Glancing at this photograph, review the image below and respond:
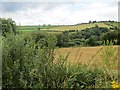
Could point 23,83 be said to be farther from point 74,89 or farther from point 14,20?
point 14,20

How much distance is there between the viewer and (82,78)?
4750 millimetres

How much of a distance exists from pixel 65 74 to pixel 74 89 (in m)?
0.28

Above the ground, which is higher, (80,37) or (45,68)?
(80,37)

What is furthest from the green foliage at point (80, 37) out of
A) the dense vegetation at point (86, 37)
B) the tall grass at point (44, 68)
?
the tall grass at point (44, 68)

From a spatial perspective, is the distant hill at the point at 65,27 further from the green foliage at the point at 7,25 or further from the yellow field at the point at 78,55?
the yellow field at the point at 78,55

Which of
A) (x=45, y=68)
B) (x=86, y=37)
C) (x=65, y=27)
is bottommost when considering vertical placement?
(x=45, y=68)

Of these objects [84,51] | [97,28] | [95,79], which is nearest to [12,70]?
[95,79]

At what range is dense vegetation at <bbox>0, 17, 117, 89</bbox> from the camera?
15.1ft

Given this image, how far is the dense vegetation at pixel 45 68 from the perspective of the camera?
462 cm

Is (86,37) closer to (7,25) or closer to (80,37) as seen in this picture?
(80,37)

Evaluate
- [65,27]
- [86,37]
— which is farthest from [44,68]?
[86,37]

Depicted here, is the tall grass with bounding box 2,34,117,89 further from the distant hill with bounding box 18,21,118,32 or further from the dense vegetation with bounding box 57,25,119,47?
the dense vegetation with bounding box 57,25,119,47

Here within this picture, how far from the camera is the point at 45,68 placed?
466 cm

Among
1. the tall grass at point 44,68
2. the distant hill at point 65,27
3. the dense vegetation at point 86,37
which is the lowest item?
the tall grass at point 44,68
